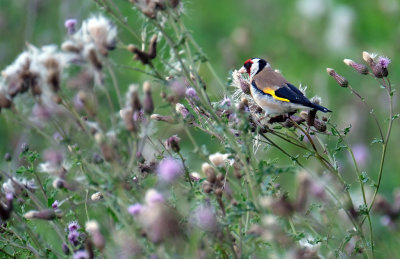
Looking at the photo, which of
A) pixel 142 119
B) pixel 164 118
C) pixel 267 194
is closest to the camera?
pixel 267 194

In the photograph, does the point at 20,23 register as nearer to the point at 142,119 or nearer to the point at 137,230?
the point at 142,119

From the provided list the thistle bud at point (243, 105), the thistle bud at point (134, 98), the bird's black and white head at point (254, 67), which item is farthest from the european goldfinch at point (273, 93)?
the thistle bud at point (134, 98)

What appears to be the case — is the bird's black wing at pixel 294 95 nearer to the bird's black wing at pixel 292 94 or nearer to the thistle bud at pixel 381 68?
the bird's black wing at pixel 292 94

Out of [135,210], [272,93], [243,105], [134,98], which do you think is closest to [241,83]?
[272,93]

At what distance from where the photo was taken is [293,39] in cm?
652

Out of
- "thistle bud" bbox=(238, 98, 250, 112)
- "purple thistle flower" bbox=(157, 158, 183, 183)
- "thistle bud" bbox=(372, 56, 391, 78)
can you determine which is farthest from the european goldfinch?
"purple thistle flower" bbox=(157, 158, 183, 183)

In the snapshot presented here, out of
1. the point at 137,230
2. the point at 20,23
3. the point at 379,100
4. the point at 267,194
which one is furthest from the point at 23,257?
the point at 20,23

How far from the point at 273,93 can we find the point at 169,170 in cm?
82

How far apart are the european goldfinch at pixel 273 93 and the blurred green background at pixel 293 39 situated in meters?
1.55

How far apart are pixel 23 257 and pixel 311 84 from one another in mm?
3443

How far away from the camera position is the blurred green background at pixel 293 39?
15.9 feet

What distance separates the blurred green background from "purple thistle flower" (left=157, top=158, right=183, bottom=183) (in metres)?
2.35

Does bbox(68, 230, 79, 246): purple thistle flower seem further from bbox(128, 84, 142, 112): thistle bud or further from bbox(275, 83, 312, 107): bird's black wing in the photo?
bbox(275, 83, 312, 107): bird's black wing

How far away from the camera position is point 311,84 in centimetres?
540
